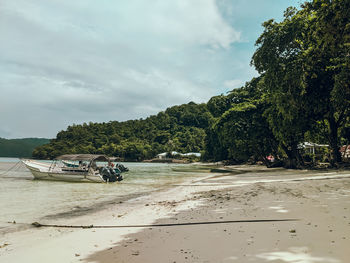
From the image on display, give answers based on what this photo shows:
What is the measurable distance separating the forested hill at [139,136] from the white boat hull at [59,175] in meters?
91.8

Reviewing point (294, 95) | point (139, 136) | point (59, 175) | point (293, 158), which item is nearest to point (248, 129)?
point (293, 158)

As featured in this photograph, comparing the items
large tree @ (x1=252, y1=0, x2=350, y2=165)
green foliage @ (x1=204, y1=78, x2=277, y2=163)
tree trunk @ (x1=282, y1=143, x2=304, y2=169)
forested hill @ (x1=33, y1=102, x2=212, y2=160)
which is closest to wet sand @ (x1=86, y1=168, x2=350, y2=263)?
large tree @ (x1=252, y1=0, x2=350, y2=165)

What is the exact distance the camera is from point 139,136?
15100 centimetres

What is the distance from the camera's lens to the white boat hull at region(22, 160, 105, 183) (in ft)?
82.5

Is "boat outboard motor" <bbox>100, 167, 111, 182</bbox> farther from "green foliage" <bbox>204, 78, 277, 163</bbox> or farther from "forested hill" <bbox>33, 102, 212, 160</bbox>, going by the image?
"forested hill" <bbox>33, 102, 212, 160</bbox>

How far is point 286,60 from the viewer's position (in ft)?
65.6

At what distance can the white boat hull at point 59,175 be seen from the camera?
25156mm

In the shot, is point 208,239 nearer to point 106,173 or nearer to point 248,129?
point 106,173

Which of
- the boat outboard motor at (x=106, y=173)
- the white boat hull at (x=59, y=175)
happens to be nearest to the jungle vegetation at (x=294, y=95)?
the boat outboard motor at (x=106, y=173)

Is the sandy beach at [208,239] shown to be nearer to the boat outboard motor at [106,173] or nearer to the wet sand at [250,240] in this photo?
the wet sand at [250,240]

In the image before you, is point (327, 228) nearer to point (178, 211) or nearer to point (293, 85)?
point (178, 211)

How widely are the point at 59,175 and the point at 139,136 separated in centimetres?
12429

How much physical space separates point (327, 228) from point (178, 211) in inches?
189

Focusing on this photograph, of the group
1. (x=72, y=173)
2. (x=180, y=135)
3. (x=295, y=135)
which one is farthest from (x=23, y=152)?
(x=295, y=135)
